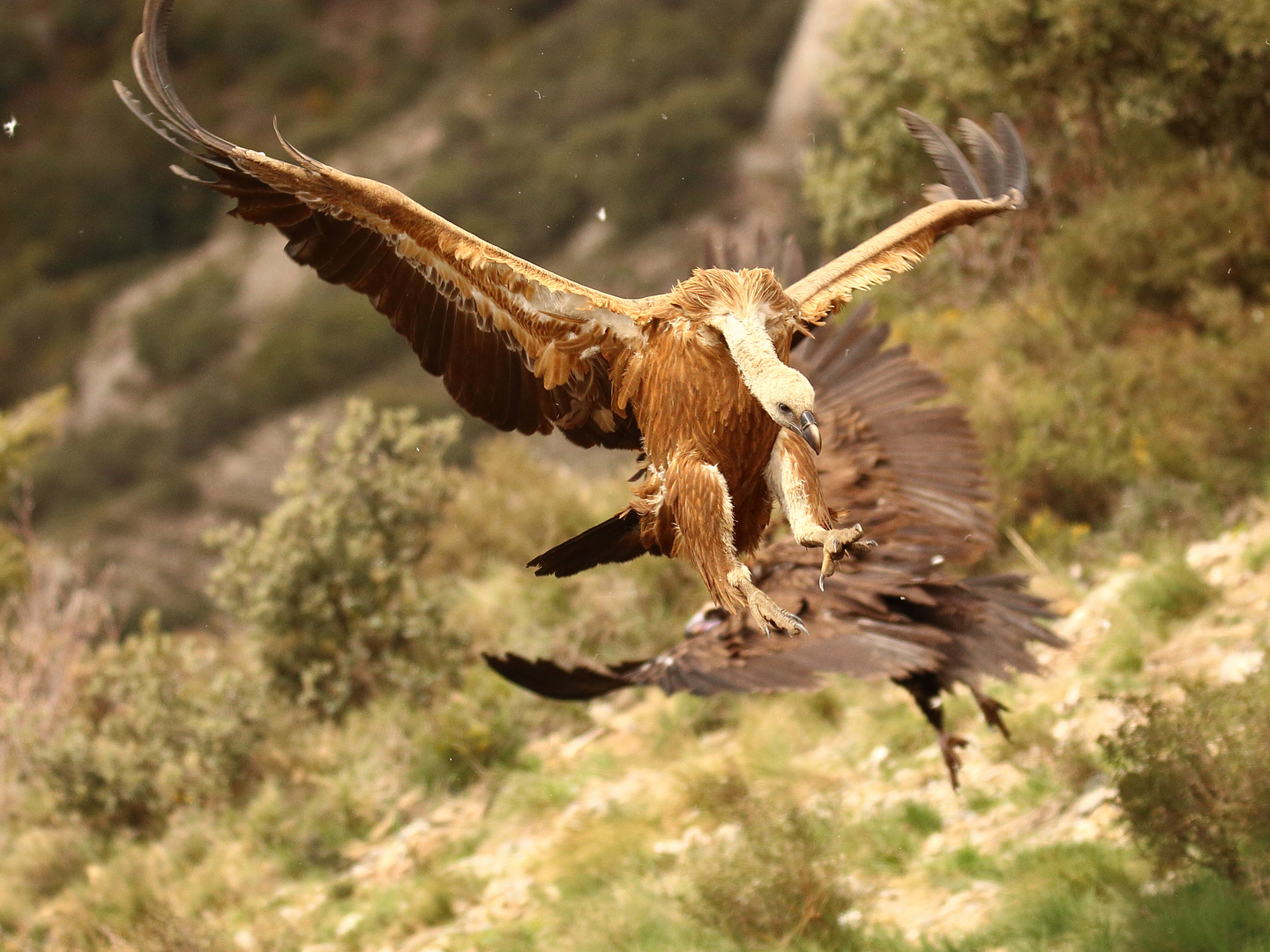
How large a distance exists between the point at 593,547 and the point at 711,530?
0.71 metres

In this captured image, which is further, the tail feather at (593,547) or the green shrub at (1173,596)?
the green shrub at (1173,596)

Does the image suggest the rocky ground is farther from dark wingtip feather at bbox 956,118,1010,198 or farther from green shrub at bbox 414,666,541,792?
dark wingtip feather at bbox 956,118,1010,198

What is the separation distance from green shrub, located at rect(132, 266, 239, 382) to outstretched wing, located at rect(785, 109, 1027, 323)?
34.2 m

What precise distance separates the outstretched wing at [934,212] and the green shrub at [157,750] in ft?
20.2

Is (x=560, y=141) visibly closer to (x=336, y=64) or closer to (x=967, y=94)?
(x=336, y=64)

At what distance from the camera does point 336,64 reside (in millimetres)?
43375

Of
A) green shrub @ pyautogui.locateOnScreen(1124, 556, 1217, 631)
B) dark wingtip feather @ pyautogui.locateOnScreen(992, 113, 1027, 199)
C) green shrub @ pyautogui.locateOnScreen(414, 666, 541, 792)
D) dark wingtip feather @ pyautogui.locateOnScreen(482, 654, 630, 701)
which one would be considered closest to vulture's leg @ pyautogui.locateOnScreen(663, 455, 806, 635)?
dark wingtip feather @ pyautogui.locateOnScreen(482, 654, 630, 701)

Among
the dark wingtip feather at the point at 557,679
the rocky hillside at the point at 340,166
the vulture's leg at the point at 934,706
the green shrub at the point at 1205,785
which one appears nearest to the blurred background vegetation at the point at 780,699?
the green shrub at the point at 1205,785

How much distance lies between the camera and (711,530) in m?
3.69

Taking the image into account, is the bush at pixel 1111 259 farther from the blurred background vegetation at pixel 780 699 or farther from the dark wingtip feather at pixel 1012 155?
the dark wingtip feather at pixel 1012 155

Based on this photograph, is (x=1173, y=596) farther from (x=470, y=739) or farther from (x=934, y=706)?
(x=470, y=739)

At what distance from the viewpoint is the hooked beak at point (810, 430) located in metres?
3.18

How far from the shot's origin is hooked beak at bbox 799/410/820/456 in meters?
3.18

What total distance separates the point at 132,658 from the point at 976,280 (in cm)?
885
